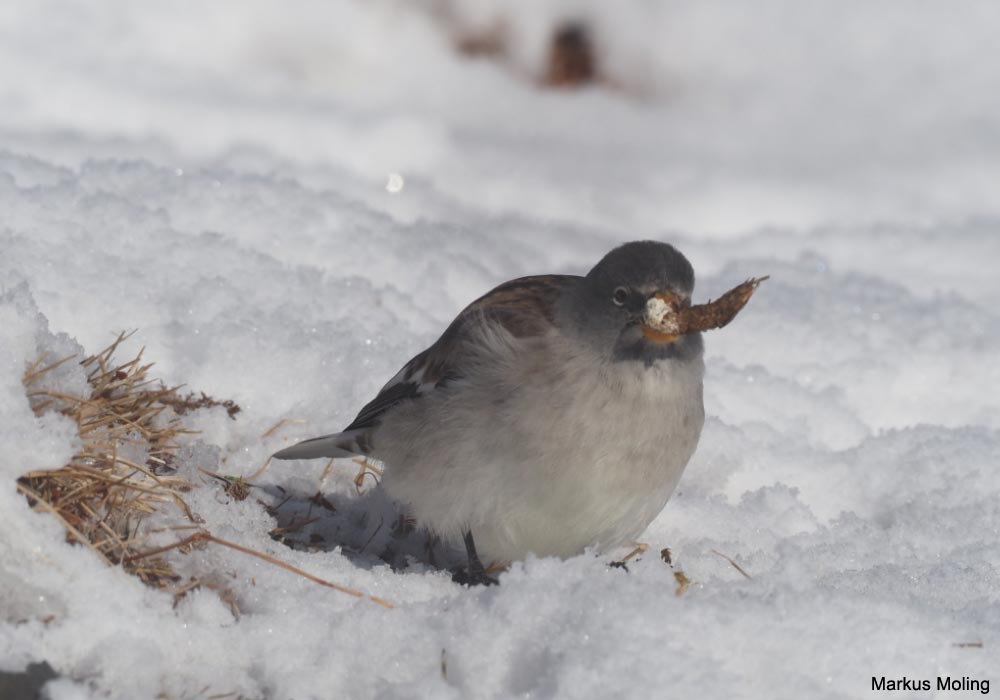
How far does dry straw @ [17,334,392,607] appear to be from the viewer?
3.07m

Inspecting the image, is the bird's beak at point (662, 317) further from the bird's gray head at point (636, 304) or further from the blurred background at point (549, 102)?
the blurred background at point (549, 102)

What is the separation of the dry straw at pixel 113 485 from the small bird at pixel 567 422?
0.68 m

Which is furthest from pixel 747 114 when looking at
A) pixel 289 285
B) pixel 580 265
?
pixel 289 285

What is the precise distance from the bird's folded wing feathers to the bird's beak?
35cm

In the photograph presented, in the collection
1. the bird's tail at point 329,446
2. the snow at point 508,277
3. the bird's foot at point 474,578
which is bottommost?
the bird's foot at point 474,578

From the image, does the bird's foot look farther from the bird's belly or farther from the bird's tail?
the bird's tail

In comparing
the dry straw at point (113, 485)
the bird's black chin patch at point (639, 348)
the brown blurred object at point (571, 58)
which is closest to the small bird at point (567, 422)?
the bird's black chin patch at point (639, 348)

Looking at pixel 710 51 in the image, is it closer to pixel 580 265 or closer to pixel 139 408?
pixel 580 265

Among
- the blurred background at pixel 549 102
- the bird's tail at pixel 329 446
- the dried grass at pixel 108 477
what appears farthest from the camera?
the blurred background at pixel 549 102

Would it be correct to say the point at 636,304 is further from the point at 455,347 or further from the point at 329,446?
the point at 329,446

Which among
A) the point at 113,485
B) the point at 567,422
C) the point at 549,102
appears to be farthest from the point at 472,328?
the point at 549,102

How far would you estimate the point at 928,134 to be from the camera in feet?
Result: 33.5

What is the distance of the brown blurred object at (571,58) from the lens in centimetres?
1052

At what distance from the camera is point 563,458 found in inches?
138
